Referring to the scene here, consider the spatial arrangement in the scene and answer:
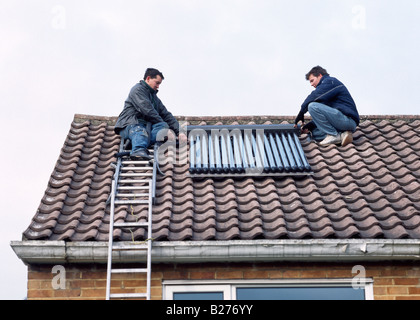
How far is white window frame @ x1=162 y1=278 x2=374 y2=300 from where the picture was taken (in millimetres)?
6242

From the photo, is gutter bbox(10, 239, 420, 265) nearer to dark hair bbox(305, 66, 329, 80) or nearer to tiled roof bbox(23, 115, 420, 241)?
tiled roof bbox(23, 115, 420, 241)

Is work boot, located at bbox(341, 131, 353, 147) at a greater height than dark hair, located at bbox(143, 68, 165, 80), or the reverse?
dark hair, located at bbox(143, 68, 165, 80)

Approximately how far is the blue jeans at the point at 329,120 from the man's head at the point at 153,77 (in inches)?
72.9

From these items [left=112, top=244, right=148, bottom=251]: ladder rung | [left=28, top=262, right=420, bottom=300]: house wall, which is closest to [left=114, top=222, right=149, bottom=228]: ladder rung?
[left=112, top=244, right=148, bottom=251]: ladder rung

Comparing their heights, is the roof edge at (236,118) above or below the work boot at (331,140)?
above

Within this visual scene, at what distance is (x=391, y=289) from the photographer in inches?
247

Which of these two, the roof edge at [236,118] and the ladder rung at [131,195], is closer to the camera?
the ladder rung at [131,195]

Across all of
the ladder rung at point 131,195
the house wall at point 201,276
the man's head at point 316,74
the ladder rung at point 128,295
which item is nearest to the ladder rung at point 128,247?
→ the house wall at point 201,276

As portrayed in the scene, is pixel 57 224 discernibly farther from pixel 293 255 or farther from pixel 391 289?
pixel 391 289

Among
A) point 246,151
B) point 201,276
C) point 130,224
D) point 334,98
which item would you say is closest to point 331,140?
point 334,98

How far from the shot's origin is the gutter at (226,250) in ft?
20.0

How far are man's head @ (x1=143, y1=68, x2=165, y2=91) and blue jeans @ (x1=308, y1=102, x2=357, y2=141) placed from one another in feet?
6.07

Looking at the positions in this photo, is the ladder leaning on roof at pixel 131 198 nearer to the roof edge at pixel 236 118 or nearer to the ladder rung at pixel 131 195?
the ladder rung at pixel 131 195
